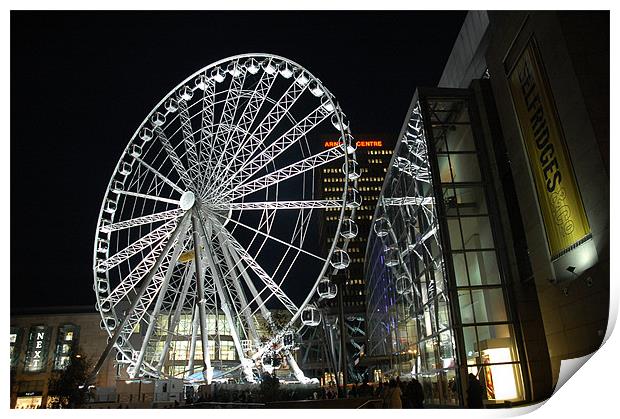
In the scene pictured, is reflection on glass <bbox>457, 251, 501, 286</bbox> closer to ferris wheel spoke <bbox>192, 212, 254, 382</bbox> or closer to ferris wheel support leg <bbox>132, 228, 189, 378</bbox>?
ferris wheel spoke <bbox>192, 212, 254, 382</bbox>

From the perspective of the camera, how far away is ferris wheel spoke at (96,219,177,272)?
22.6 m

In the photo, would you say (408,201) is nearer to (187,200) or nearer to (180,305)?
(187,200)

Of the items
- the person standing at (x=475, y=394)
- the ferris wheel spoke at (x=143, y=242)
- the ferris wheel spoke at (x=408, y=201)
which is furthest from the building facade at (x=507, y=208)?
the ferris wheel spoke at (x=143, y=242)

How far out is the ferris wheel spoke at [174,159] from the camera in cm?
2145

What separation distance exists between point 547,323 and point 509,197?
5.05 m

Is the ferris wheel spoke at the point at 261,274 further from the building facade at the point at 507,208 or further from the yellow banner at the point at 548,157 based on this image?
the yellow banner at the point at 548,157

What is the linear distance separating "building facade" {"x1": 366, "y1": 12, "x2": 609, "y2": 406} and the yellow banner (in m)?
0.04

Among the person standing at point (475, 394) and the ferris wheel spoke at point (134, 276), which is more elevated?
the ferris wheel spoke at point (134, 276)

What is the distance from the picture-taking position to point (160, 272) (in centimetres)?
2647

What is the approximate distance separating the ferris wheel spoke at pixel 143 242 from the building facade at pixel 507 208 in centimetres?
1133

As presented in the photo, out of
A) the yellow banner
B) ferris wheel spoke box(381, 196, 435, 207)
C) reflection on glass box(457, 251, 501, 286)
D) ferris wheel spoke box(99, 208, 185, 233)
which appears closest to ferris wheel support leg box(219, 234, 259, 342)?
ferris wheel spoke box(99, 208, 185, 233)

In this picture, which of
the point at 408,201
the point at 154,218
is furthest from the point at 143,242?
the point at 408,201

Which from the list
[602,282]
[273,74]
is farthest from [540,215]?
[273,74]
